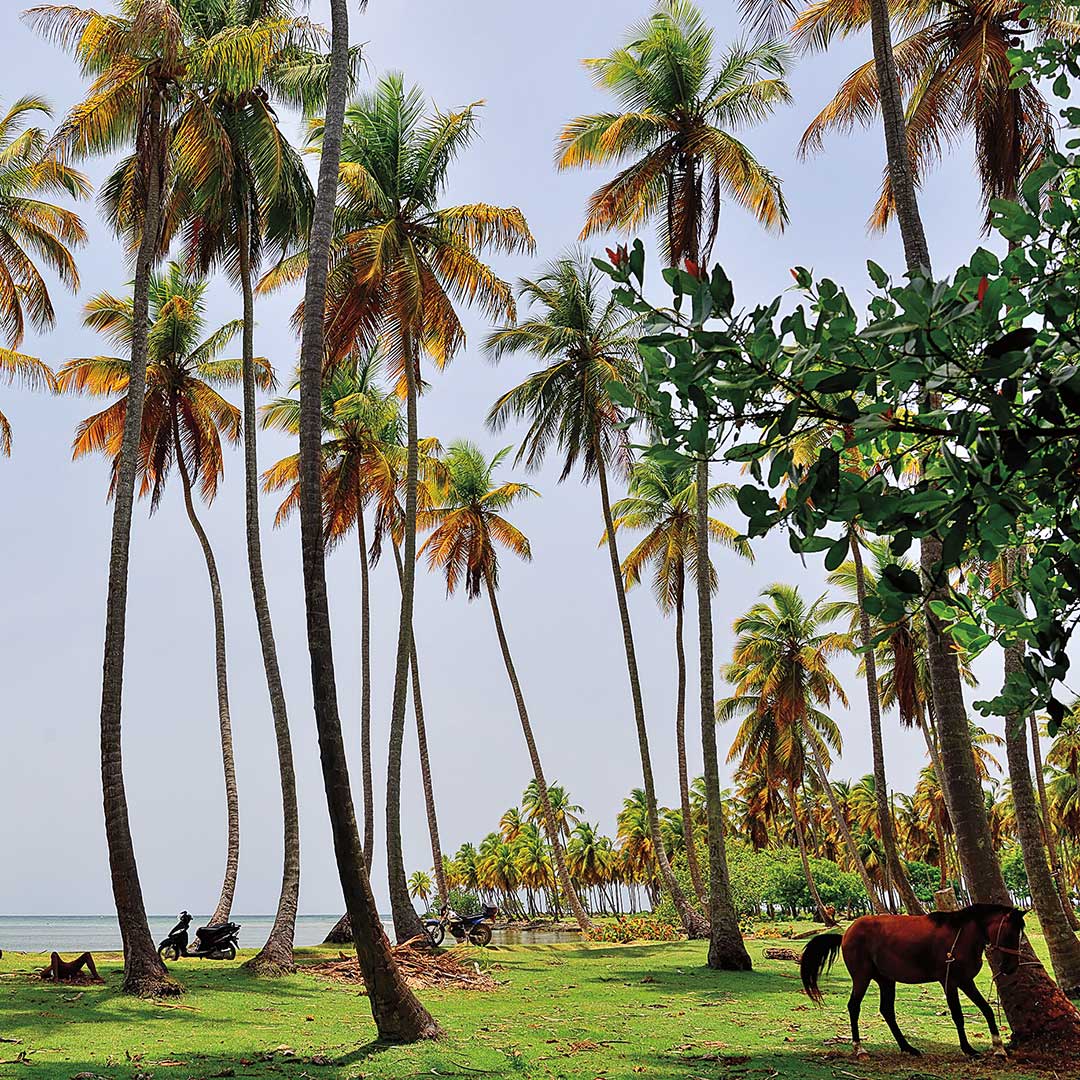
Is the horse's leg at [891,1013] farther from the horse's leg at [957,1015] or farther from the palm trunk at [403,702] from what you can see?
the palm trunk at [403,702]

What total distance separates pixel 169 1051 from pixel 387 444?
66.2 ft

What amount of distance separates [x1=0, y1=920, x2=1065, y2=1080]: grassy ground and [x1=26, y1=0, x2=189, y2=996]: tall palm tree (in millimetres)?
1433

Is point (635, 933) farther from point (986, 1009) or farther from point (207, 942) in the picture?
point (986, 1009)

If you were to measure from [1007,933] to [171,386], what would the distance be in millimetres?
21817

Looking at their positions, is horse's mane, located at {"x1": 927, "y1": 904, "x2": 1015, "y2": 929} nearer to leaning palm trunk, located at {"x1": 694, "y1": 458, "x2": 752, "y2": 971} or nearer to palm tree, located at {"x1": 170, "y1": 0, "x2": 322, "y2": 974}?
leaning palm trunk, located at {"x1": 694, "y1": 458, "x2": 752, "y2": 971}

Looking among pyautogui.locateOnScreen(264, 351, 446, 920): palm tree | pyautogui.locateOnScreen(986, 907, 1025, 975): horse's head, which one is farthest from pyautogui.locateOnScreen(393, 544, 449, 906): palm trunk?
pyautogui.locateOnScreen(986, 907, 1025, 975): horse's head

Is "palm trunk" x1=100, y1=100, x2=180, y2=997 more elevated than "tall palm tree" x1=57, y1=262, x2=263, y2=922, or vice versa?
"tall palm tree" x1=57, y1=262, x2=263, y2=922

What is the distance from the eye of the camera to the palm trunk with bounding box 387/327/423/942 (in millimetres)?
19016

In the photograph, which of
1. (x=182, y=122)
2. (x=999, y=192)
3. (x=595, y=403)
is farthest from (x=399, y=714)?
(x=999, y=192)

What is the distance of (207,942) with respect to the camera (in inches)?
725

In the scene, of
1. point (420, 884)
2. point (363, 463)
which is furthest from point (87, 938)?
point (363, 463)

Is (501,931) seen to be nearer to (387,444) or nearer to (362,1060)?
Answer: (387,444)

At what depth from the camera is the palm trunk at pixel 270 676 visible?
54.2ft

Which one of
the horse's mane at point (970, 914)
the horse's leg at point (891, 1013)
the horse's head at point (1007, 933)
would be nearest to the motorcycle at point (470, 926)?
the horse's leg at point (891, 1013)
